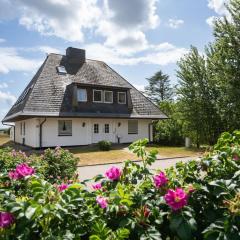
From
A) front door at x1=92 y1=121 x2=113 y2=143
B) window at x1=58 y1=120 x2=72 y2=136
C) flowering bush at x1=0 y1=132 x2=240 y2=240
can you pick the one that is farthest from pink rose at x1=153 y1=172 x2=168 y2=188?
front door at x1=92 y1=121 x2=113 y2=143

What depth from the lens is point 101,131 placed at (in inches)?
1111

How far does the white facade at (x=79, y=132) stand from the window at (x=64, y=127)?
9.4 inches

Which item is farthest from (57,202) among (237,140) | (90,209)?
(237,140)

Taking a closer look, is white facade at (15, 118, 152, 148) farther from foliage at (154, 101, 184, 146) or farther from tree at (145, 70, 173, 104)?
tree at (145, 70, 173, 104)

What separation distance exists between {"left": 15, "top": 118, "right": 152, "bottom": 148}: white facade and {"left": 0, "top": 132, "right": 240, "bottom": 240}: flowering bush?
22.8 metres

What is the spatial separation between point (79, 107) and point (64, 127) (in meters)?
2.07

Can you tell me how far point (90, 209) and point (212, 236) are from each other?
0.98m

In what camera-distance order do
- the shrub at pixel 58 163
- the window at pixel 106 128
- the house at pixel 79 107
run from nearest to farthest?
the shrub at pixel 58 163 < the house at pixel 79 107 < the window at pixel 106 128

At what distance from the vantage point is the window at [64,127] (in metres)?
26.1

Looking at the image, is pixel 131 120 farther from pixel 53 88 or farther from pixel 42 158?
pixel 42 158

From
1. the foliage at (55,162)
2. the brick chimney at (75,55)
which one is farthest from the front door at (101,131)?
the foliage at (55,162)

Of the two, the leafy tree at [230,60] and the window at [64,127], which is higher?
the leafy tree at [230,60]

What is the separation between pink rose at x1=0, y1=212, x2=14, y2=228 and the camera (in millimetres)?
2264

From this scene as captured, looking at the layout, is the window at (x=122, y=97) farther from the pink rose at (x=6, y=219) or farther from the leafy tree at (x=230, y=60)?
the pink rose at (x=6, y=219)
